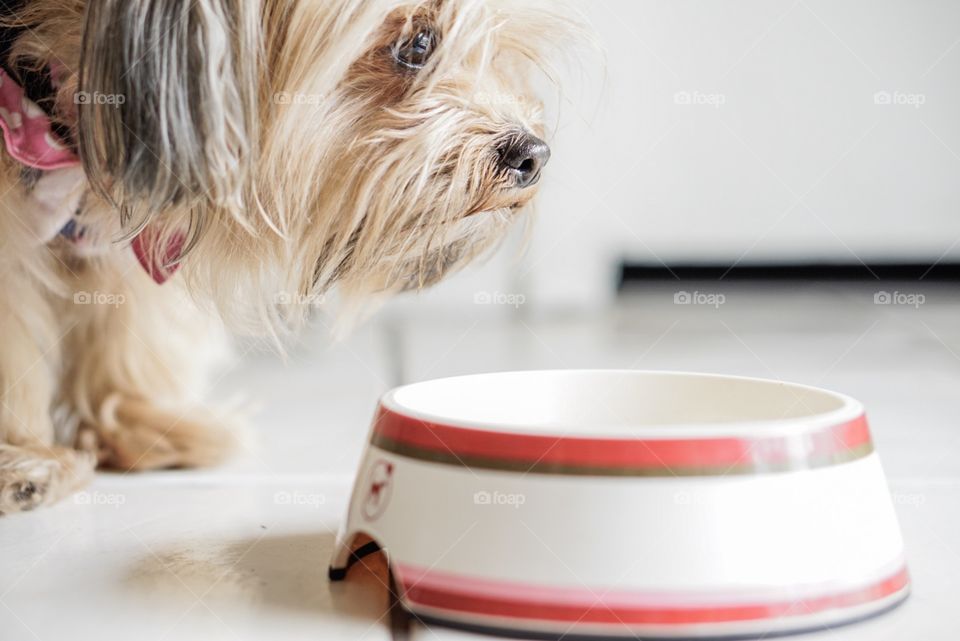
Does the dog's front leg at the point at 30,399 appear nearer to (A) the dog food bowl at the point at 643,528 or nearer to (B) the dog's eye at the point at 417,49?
(B) the dog's eye at the point at 417,49

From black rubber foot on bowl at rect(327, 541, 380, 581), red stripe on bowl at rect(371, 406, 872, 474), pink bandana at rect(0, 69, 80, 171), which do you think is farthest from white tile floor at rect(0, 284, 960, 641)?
pink bandana at rect(0, 69, 80, 171)

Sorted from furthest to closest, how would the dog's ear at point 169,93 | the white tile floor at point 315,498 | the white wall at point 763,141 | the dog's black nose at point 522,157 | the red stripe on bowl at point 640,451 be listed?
the white wall at point 763,141 < the dog's black nose at point 522,157 < the dog's ear at point 169,93 < the white tile floor at point 315,498 < the red stripe on bowl at point 640,451

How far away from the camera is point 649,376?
1090 millimetres

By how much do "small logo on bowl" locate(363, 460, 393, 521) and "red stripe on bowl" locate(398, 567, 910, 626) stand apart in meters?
0.08

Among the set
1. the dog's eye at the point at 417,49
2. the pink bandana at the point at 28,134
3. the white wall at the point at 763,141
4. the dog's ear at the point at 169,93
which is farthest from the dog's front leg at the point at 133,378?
the white wall at the point at 763,141

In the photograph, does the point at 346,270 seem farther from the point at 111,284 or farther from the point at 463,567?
the point at 463,567

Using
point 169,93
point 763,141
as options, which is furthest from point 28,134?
point 763,141

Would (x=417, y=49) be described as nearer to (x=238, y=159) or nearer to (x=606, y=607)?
(x=238, y=159)

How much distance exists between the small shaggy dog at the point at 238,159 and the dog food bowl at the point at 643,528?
0.46 metres

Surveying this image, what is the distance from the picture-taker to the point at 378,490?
89 centimetres

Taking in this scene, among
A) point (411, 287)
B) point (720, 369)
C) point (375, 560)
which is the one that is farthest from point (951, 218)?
point (375, 560)

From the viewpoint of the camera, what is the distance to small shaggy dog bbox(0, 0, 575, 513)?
3.69 feet

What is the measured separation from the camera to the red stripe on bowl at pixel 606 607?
2.57 ft

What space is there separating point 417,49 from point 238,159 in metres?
0.25
